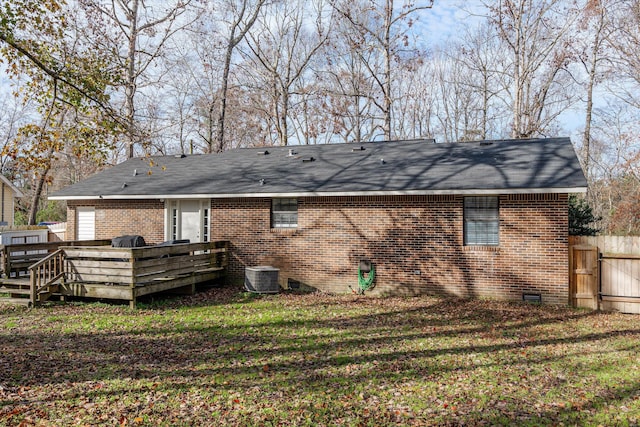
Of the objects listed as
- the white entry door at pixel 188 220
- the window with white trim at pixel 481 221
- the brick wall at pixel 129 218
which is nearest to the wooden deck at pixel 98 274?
the white entry door at pixel 188 220

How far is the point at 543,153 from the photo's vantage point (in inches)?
503

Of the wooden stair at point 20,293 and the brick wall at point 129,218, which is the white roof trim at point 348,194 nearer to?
the brick wall at point 129,218

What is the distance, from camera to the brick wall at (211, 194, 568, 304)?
36.0 ft

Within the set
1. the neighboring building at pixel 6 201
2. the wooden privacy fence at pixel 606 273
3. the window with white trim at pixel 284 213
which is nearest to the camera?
the wooden privacy fence at pixel 606 273

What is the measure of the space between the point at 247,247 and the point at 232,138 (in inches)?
839

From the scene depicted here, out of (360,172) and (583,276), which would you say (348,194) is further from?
(583,276)

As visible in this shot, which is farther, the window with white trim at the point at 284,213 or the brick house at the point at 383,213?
the window with white trim at the point at 284,213

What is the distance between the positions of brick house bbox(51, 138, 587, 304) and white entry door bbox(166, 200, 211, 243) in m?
0.03

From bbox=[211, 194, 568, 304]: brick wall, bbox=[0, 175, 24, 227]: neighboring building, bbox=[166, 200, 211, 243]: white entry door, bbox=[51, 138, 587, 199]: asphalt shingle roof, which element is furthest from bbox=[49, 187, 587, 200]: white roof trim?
bbox=[0, 175, 24, 227]: neighboring building

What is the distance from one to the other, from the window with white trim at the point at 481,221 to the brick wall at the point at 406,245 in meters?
0.17

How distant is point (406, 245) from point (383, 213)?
3.35 feet

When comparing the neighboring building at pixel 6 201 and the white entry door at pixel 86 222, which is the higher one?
the neighboring building at pixel 6 201

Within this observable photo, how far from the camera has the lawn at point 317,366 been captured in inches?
192

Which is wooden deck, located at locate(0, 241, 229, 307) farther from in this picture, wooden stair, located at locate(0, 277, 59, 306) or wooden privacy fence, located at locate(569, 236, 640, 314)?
wooden privacy fence, located at locate(569, 236, 640, 314)
